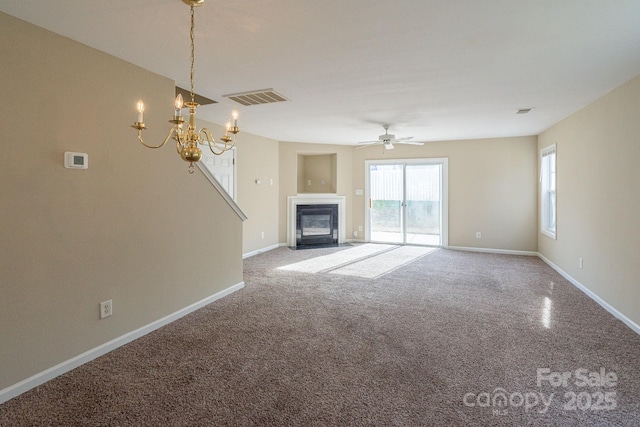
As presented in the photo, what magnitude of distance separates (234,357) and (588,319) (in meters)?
3.48

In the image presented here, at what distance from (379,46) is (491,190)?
210 inches

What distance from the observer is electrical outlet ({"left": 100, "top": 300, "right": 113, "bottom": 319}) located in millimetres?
2637

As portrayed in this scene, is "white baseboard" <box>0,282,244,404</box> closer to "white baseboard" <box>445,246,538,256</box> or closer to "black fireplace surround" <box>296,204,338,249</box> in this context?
"black fireplace surround" <box>296,204,338,249</box>

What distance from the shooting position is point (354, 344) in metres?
2.78

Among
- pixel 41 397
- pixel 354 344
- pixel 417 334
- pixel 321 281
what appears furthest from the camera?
pixel 321 281

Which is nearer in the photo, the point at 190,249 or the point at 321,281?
the point at 190,249

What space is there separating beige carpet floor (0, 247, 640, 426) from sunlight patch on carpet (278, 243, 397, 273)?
4.63 feet

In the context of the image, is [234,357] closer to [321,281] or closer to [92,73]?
[321,281]

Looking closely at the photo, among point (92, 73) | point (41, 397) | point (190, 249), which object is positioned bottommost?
point (41, 397)

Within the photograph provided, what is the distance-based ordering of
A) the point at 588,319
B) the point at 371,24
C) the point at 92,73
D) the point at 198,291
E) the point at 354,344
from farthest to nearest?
the point at 198,291 → the point at 588,319 → the point at 354,344 → the point at 92,73 → the point at 371,24

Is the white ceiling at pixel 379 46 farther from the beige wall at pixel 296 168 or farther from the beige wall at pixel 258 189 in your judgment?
the beige wall at pixel 296 168

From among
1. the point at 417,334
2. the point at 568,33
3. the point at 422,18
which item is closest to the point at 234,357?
the point at 417,334

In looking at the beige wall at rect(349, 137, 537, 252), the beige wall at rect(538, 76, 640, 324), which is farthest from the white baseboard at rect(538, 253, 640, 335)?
the beige wall at rect(349, 137, 537, 252)

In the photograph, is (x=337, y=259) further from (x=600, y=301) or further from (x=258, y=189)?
(x=600, y=301)
